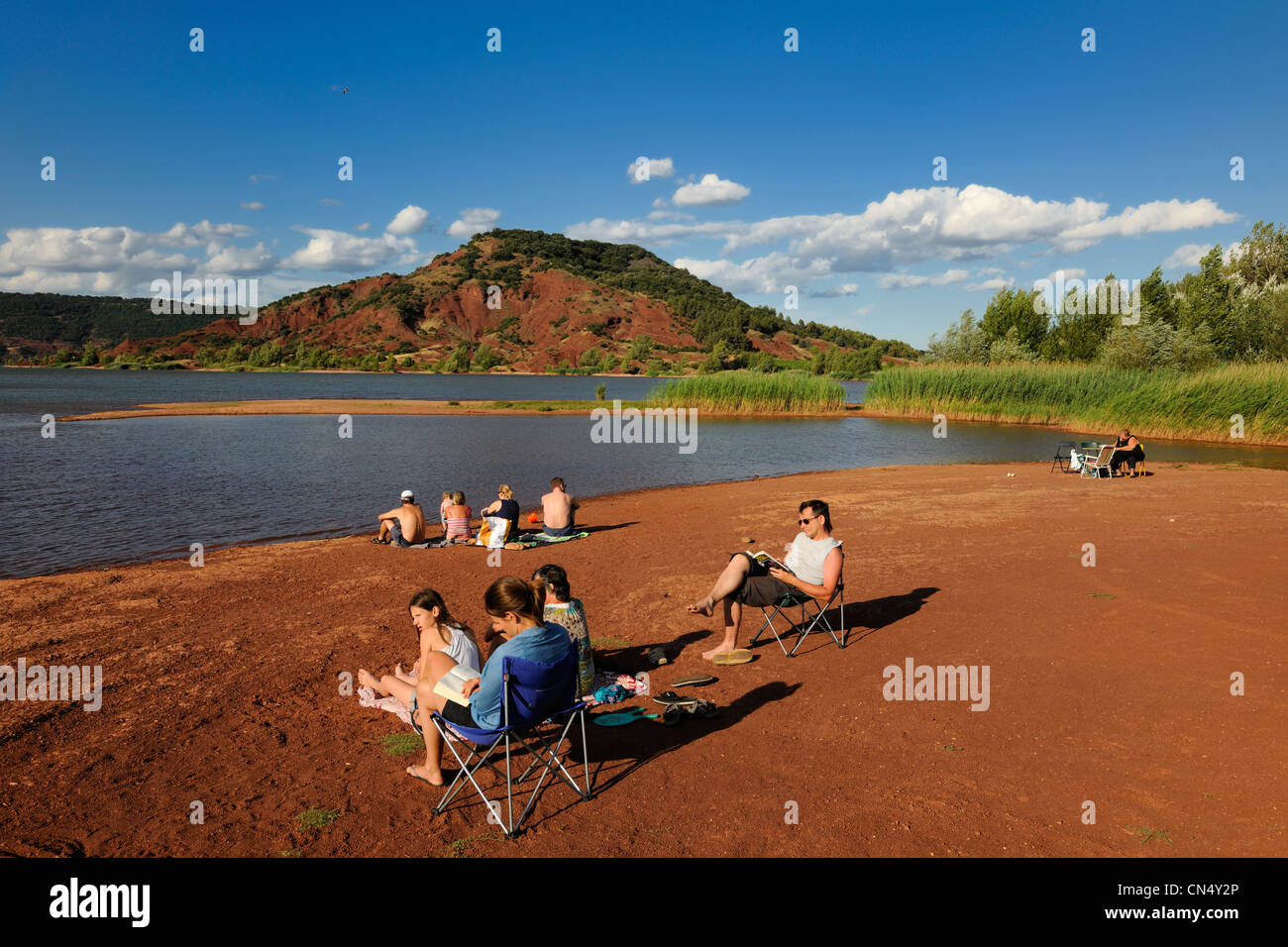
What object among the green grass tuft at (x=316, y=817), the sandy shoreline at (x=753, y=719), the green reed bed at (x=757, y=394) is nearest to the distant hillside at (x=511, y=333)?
the green reed bed at (x=757, y=394)

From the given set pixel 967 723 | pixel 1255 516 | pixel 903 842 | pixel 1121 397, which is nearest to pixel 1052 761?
pixel 967 723

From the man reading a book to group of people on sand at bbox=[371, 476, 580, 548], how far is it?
21.4 feet

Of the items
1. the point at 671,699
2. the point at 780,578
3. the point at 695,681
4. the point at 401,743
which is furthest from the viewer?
the point at 780,578

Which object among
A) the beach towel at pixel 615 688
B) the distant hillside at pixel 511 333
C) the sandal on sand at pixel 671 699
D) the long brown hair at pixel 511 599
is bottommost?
the beach towel at pixel 615 688

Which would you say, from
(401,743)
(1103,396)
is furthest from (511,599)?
(1103,396)

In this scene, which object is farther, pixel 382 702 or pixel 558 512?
pixel 558 512

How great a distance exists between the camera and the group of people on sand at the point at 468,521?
1335cm

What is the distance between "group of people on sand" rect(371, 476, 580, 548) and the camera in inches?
526

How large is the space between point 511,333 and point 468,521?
6535 inches

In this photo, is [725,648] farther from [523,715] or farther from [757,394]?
→ [757,394]

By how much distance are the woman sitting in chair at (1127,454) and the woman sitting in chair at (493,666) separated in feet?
68.1

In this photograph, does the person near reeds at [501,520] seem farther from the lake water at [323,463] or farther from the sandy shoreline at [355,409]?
the sandy shoreline at [355,409]

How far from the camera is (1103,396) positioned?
40.2 m

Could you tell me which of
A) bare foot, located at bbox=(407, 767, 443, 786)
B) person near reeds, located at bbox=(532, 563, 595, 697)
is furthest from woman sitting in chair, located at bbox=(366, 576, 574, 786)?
person near reeds, located at bbox=(532, 563, 595, 697)
